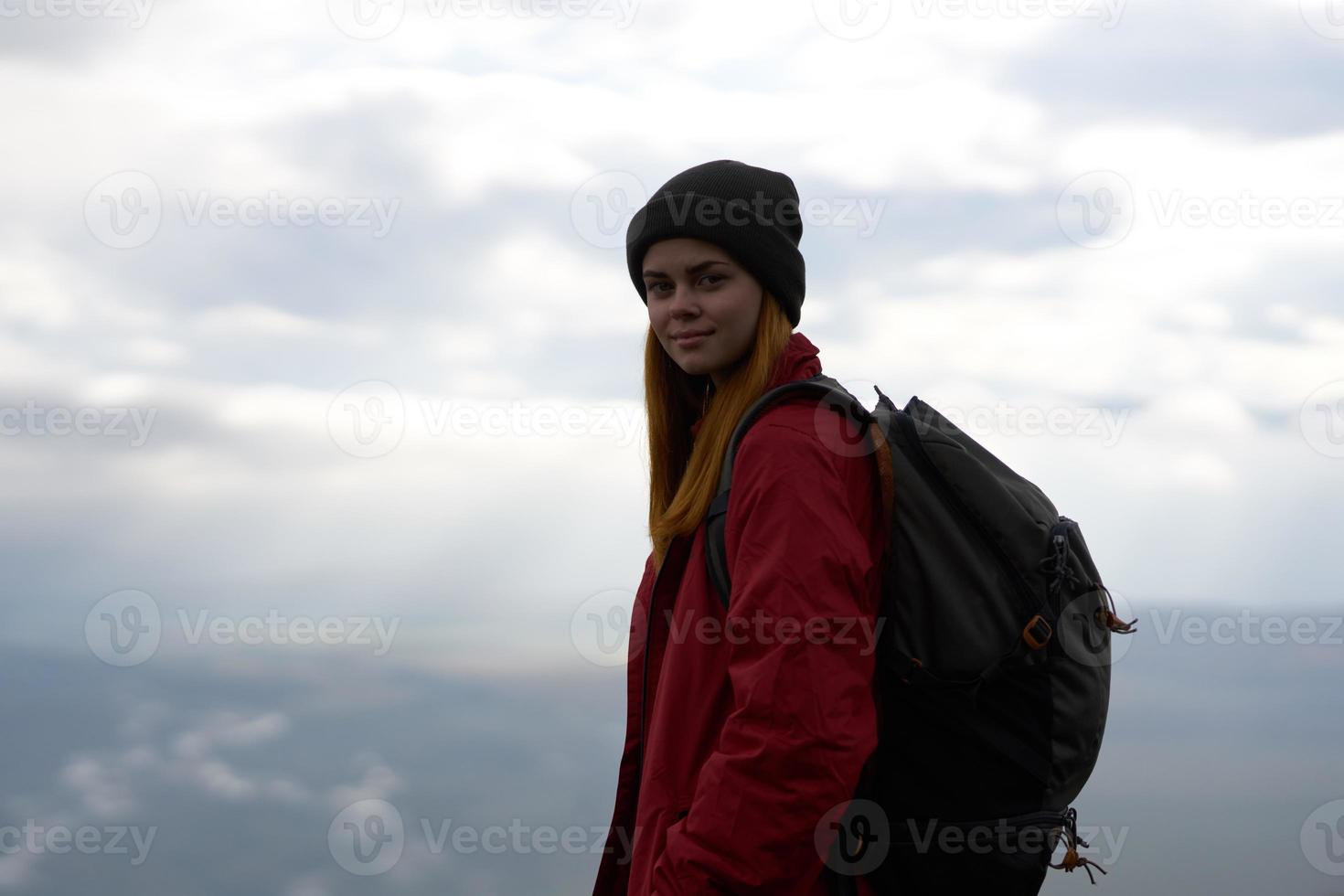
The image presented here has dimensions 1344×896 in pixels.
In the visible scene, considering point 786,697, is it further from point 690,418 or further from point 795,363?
point 690,418

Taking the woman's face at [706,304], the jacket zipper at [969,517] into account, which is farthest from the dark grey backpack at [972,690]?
the woman's face at [706,304]

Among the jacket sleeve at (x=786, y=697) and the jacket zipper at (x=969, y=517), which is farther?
the jacket zipper at (x=969, y=517)

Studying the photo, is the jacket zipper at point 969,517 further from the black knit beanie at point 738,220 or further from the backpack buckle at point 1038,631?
the black knit beanie at point 738,220

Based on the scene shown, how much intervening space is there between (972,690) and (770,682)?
41 cm

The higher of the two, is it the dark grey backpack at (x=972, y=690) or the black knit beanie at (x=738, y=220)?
the black knit beanie at (x=738, y=220)

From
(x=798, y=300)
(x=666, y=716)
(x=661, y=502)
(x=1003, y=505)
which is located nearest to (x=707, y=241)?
(x=798, y=300)

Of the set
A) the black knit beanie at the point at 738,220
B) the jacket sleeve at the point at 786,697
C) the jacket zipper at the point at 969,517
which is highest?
the black knit beanie at the point at 738,220

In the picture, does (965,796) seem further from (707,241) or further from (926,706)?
(707,241)

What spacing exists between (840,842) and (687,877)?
1.04ft

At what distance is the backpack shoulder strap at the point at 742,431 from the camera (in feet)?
7.53

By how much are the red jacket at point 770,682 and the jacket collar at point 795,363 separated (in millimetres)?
195

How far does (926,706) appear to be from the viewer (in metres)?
2.20

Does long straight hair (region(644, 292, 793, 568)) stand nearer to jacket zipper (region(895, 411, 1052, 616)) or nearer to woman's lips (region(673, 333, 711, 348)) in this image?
woman's lips (region(673, 333, 711, 348))

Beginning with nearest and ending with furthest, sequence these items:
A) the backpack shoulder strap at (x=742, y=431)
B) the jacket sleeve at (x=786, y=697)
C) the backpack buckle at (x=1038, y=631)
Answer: the jacket sleeve at (x=786, y=697) < the backpack buckle at (x=1038, y=631) < the backpack shoulder strap at (x=742, y=431)
